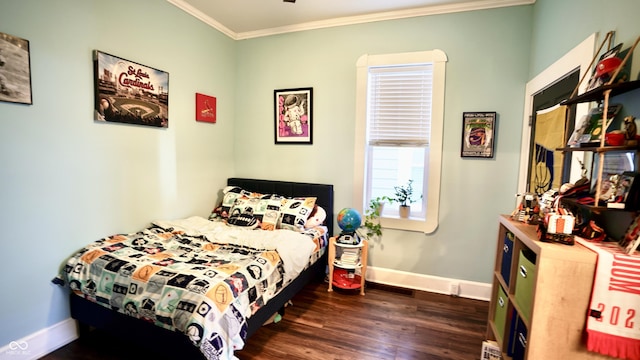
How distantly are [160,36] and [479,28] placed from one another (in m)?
2.85

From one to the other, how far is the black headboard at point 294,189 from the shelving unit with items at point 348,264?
39 cm

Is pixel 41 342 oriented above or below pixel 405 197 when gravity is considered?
below

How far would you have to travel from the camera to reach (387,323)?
2.32m

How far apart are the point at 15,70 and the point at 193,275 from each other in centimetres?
160

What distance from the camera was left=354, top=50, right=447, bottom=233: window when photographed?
2.76m

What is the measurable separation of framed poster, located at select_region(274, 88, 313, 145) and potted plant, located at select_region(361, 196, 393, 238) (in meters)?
0.97

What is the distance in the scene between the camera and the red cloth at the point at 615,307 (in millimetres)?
1009

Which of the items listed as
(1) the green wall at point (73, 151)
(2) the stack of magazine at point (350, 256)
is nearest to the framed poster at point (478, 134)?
(2) the stack of magazine at point (350, 256)

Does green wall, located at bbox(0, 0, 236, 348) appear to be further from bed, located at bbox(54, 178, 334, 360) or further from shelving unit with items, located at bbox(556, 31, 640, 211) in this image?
shelving unit with items, located at bbox(556, 31, 640, 211)

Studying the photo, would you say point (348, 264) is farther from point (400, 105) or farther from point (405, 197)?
point (400, 105)

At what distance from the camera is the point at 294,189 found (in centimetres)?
321

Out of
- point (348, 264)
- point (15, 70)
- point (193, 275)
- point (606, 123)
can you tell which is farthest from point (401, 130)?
point (15, 70)

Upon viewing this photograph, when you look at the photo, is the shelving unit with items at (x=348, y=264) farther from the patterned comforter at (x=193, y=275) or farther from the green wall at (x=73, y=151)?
the green wall at (x=73, y=151)

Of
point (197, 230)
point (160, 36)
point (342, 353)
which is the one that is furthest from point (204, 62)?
point (342, 353)
